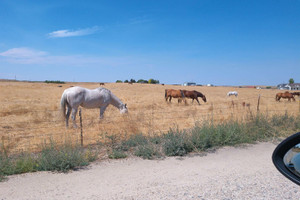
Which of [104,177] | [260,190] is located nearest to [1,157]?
[104,177]

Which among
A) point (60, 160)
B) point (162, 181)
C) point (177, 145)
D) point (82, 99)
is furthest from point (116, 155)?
point (82, 99)

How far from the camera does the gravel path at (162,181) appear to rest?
3842mm

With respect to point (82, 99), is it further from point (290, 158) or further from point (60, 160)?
point (290, 158)

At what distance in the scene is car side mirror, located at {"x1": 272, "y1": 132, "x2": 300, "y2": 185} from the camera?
239cm

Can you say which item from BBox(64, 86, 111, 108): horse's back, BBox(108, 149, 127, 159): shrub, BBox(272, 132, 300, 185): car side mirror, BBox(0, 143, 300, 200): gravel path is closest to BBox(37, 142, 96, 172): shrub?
BBox(0, 143, 300, 200): gravel path

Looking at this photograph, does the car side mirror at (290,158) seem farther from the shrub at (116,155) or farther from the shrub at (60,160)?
the shrub at (60,160)

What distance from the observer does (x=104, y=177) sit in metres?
4.59

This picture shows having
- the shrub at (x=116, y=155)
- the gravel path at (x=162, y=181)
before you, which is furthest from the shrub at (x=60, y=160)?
the shrub at (x=116, y=155)

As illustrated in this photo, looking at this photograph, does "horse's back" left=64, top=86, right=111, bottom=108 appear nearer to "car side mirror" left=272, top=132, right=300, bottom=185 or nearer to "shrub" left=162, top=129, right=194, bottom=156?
"shrub" left=162, top=129, right=194, bottom=156

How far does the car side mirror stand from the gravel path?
1335mm

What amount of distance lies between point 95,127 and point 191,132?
408cm

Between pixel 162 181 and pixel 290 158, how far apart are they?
2.38 meters

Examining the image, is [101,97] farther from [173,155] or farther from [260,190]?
[260,190]

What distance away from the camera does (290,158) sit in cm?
257
